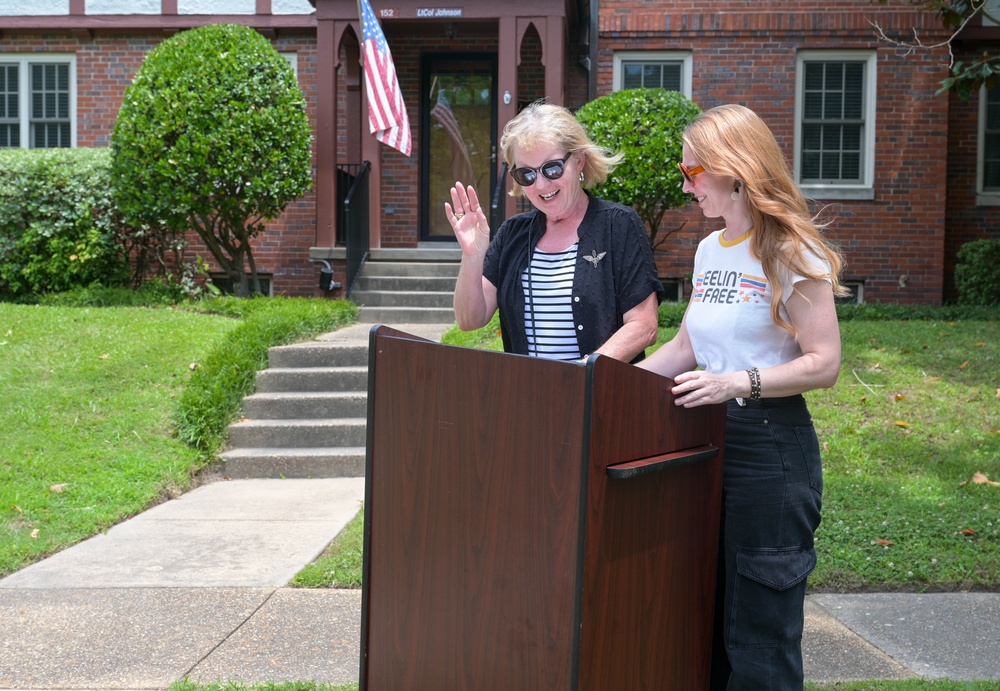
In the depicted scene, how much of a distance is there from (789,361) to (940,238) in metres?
11.5

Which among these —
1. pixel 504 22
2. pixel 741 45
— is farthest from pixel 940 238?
pixel 504 22

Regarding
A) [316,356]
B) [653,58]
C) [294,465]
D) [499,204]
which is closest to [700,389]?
[294,465]

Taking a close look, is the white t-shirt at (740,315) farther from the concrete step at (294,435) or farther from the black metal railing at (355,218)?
the black metal railing at (355,218)

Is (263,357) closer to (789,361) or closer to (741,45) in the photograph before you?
(789,361)

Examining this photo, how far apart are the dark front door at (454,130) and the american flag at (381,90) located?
124 inches

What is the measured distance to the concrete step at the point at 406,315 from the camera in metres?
10.3

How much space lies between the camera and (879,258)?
41.6 feet

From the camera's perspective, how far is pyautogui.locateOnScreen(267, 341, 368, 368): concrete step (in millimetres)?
8008

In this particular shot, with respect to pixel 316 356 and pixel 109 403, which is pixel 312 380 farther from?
pixel 109 403

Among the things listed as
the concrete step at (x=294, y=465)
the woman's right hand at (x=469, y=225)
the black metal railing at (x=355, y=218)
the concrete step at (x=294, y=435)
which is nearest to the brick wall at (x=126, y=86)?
the black metal railing at (x=355, y=218)

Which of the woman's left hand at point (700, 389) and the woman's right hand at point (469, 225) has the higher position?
the woman's right hand at point (469, 225)

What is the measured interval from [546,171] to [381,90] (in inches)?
303

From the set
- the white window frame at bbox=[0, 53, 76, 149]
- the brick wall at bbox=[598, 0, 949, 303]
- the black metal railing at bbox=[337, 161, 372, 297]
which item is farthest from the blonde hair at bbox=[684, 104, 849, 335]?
the white window frame at bbox=[0, 53, 76, 149]

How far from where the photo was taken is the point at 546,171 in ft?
8.94
